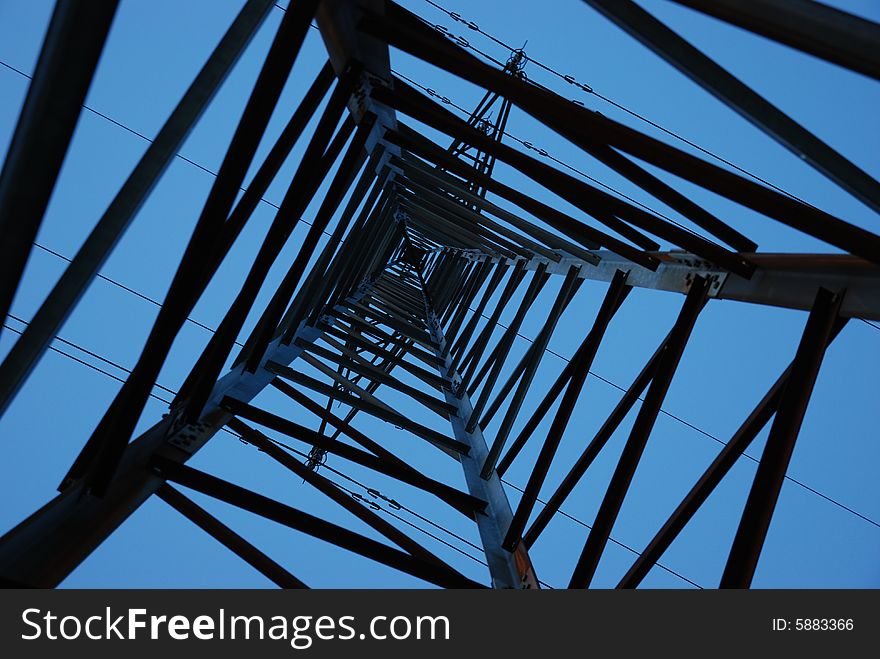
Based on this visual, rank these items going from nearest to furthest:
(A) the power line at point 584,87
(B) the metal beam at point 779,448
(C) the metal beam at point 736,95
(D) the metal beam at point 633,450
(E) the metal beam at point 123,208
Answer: (E) the metal beam at point 123,208 < (C) the metal beam at point 736,95 < (B) the metal beam at point 779,448 < (D) the metal beam at point 633,450 < (A) the power line at point 584,87

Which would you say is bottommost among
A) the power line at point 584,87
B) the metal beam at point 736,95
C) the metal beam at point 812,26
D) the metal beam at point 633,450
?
the metal beam at point 633,450

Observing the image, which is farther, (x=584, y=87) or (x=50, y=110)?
(x=584, y=87)

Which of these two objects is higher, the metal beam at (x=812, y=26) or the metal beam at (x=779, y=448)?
the metal beam at (x=812, y=26)

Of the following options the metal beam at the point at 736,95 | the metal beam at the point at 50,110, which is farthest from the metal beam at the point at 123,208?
the metal beam at the point at 736,95

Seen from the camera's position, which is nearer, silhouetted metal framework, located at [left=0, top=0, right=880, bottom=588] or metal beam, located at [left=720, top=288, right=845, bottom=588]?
silhouetted metal framework, located at [left=0, top=0, right=880, bottom=588]

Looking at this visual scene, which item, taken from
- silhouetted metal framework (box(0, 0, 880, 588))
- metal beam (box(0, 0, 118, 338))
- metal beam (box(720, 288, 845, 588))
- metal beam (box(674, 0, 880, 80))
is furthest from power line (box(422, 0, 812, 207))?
metal beam (box(0, 0, 118, 338))

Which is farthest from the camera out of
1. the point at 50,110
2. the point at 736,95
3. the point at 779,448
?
the point at 779,448

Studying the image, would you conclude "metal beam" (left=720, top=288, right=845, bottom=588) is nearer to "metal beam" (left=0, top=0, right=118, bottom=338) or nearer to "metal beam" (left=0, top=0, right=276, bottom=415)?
"metal beam" (left=0, top=0, right=276, bottom=415)

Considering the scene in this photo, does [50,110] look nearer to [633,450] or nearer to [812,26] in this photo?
[812,26]

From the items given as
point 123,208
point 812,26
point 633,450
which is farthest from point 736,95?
point 123,208

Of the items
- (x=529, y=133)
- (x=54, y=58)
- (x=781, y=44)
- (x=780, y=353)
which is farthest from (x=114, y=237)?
(x=780, y=353)

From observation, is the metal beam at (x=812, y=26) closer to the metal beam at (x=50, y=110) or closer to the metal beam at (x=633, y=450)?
the metal beam at (x=50, y=110)

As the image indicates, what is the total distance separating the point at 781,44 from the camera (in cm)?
220

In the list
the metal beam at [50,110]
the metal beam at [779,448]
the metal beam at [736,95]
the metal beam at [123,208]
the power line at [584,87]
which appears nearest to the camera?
the metal beam at [50,110]
